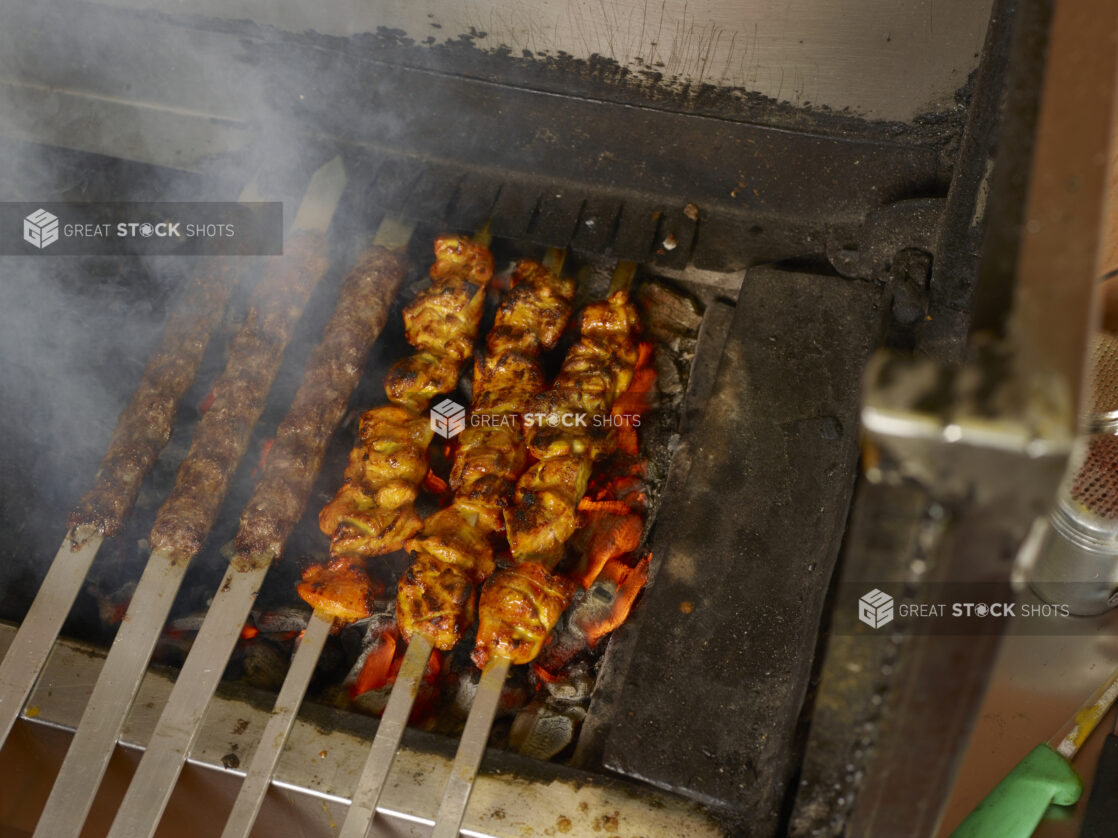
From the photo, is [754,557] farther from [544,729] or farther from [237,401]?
[237,401]

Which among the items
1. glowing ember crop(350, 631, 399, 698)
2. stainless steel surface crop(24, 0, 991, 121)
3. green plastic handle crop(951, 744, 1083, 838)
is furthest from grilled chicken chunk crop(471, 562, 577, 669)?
stainless steel surface crop(24, 0, 991, 121)

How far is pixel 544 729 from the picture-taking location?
3068 millimetres

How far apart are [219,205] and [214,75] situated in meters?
0.61

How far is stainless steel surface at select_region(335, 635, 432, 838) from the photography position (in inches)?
106

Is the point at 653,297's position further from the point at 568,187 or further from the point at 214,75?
the point at 214,75

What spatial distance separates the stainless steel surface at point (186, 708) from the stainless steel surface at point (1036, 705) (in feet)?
8.98

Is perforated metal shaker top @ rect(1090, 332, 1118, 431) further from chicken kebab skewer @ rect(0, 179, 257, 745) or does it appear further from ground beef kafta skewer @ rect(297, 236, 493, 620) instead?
chicken kebab skewer @ rect(0, 179, 257, 745)

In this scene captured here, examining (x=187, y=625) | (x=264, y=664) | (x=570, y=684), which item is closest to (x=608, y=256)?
(x=570, y=684)

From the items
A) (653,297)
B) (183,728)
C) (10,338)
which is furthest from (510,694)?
(10,338)

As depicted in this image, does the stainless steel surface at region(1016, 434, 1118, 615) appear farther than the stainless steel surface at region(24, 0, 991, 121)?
Yes

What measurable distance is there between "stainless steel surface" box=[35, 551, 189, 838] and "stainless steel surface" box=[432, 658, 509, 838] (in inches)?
44.9

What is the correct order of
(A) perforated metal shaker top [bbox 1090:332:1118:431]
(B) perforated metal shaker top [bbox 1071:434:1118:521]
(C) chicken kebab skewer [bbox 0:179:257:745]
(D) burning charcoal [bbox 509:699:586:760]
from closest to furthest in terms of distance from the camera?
(C) chicken kebab skewer [bbox 0:179:257:745]
(D) burning charcoal [bbox 509:699:586:760]
(B) perforated metal shaker top [bbox 1071:434:1118:521]
(A) perforated metal shaker top [bbox 1090:332:1118:431]

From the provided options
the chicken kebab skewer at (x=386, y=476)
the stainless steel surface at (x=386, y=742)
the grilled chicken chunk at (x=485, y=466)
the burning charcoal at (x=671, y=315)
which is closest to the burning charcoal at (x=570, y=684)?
the grilled chicken chunk at (x=485, y=466)

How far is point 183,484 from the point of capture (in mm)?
3211
